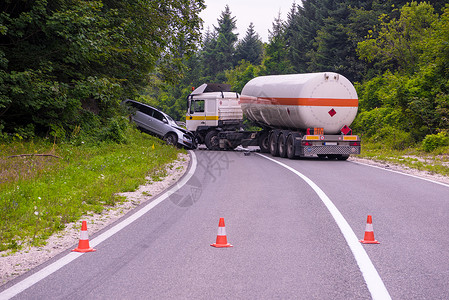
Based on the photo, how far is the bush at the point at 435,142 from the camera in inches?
925

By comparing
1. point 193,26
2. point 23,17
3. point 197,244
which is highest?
point 193,26

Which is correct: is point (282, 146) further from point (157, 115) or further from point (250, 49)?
point (250, 49)

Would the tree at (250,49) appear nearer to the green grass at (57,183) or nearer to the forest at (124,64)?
the forest at (124,64)

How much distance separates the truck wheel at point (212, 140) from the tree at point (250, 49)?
84.5 m

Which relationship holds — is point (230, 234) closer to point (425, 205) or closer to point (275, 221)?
point (275, 221)

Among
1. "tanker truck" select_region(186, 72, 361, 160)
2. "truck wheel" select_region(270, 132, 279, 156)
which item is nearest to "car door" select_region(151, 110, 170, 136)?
"tanker truck" select_region(186, 72, 361, 160)

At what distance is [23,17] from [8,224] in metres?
9.45

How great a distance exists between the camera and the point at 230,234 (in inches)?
293

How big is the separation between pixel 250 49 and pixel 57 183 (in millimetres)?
105083

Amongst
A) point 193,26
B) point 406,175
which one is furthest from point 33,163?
point 193,26

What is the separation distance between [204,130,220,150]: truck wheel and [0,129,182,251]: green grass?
436 inches

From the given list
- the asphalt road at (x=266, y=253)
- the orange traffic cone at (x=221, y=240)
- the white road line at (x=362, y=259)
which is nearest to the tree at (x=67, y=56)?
the asphalt road at (x=266, y=253)

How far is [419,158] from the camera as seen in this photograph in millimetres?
21766

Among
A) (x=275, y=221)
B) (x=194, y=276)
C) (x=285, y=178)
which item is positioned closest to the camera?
(x=194, y=276)
